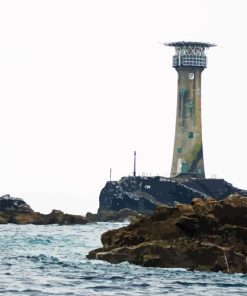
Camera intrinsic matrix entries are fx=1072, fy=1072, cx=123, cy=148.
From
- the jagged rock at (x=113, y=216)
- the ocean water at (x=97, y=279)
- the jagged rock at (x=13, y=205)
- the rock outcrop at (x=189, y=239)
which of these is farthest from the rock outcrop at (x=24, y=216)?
the rock outcrop at (x=189, y=239)

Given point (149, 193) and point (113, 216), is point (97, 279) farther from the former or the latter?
point (149, 193)

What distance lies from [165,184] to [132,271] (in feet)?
318

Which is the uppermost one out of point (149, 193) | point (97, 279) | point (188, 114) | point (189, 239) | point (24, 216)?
point (188, 114)

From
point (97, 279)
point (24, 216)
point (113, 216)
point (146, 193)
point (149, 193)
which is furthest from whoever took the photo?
point (146, 193)

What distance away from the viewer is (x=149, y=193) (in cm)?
14725

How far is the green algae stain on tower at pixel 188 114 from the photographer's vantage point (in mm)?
133750

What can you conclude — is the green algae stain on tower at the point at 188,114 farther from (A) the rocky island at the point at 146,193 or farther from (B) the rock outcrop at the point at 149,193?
(B) the rock outcrop at the point at 149,193

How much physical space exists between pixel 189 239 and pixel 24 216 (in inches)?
3220

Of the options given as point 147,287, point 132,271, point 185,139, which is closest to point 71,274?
point 132,271

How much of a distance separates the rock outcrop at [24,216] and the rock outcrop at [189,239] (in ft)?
238

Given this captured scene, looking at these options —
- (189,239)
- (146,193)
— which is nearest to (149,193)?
(146,193)

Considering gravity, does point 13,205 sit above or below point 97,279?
above

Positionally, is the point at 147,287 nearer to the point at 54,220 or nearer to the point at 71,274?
the point at 71,274

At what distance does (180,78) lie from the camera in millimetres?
135125
